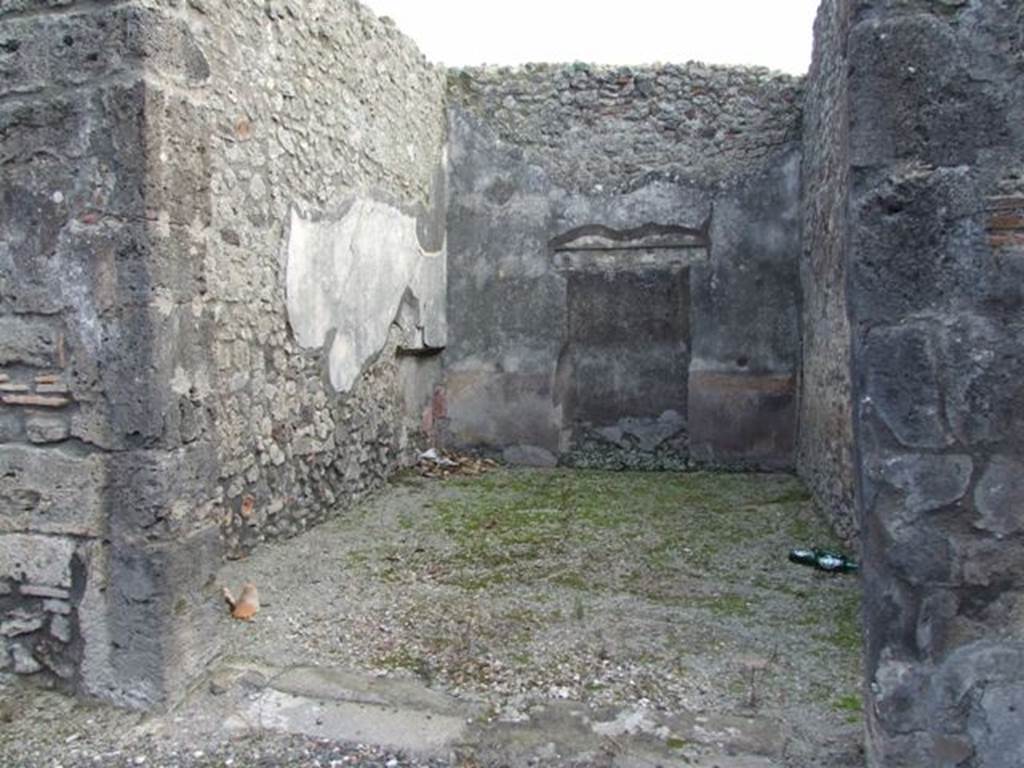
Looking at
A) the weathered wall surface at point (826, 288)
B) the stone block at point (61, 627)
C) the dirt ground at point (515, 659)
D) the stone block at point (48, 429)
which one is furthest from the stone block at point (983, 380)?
the stone block at point (61, 627)

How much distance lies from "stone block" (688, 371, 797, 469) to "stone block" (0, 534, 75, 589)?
4.67 meters

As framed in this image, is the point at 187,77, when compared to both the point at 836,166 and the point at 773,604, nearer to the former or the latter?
the point at 773,604

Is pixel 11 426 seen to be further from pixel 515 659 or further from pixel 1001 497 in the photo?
pixel 1001 497

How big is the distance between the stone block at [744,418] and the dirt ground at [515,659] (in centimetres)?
151

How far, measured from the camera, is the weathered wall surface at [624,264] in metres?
6.36

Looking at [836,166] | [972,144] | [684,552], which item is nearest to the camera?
[972,144]

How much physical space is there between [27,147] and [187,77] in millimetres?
534

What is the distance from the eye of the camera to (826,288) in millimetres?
5117

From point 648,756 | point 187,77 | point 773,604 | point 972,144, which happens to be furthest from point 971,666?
point 187,77

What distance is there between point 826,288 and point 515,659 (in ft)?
10.5

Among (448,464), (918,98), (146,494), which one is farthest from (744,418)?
(146,494)

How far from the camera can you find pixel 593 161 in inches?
258

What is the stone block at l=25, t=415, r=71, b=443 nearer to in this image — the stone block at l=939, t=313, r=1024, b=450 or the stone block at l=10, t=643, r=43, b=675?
the stone block at l=10, t=643, r=43, b=675

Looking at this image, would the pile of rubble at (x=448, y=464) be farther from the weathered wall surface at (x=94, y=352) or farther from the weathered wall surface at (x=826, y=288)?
the weathered wall surface at (x=94, y=352)
